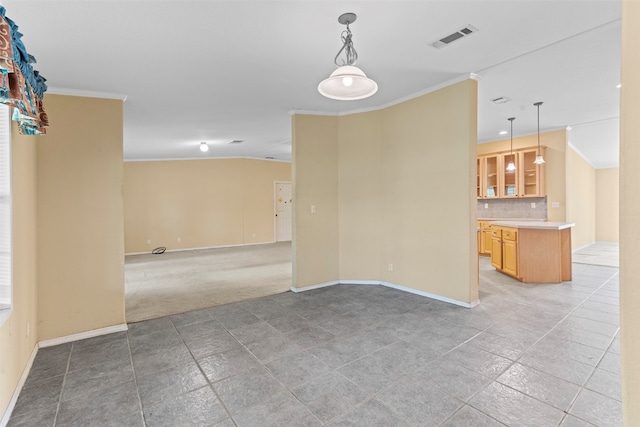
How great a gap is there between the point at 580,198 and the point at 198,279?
29.1 feet

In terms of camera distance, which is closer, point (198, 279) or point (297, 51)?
point (297, 51)

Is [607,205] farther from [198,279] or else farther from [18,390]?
[18,390]

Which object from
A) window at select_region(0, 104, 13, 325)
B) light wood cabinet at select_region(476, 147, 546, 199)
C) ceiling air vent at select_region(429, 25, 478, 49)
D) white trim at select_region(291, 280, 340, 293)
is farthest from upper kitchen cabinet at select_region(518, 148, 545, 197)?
window at select_region(0, 104, 13, 325)

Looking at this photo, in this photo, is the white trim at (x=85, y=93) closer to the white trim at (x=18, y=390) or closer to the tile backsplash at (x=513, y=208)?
the white trim at (x=18, y=390)

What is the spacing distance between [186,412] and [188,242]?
770 cm

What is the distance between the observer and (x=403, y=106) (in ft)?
14.6

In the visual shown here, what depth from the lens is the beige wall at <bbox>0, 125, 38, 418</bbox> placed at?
207 centimetres

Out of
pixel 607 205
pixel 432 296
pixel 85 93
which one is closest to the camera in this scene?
pixel 85 93

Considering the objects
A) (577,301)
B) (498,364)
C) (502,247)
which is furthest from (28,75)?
(502,247)

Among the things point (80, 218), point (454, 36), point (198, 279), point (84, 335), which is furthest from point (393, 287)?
point (80, 218)

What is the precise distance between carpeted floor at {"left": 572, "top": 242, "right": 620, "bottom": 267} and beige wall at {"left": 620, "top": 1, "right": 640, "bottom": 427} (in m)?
7.10

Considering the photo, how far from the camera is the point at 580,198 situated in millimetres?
7562

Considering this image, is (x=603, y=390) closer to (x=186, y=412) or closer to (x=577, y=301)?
(x=577, y=301)

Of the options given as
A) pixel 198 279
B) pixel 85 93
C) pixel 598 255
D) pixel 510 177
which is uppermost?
pixel 85 93
